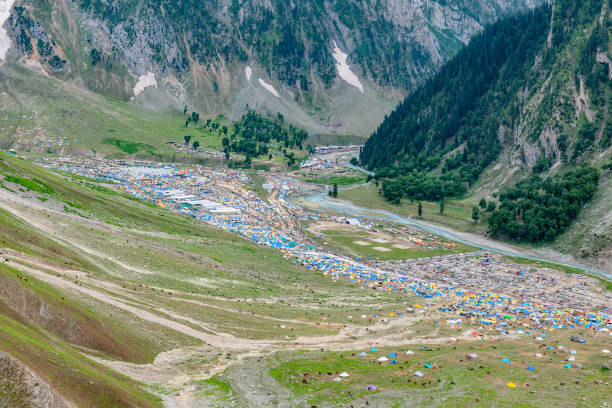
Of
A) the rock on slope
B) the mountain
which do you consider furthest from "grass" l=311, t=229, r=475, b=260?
the rock on slope

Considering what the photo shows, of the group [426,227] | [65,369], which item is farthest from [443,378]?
[426,227]

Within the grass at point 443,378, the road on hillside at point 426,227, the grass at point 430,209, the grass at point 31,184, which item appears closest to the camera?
the grass at point 443,378

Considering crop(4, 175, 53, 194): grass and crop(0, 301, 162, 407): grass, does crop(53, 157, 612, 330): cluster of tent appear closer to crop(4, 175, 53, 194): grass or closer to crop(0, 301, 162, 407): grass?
crop(4, 175, 53, 194): grass

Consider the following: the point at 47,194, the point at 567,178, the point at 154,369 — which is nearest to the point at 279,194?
the point at 567,178

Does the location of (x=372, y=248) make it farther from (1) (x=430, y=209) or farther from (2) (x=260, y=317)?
(2) (x=260, y=317)

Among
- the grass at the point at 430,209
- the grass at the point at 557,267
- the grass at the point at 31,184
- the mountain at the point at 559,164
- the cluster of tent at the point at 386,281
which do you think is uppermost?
the mountain at the point at 559,164

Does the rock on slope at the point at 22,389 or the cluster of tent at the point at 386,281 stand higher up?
the rock on slope at the point at 22,389

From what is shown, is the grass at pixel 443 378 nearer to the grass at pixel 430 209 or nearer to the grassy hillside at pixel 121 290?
the grassy hillside at pixel 121 290

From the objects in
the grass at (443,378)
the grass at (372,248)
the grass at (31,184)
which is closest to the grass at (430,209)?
the grass at (372,248)
